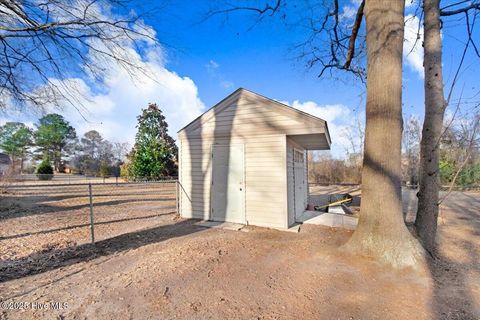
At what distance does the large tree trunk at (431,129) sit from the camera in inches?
154

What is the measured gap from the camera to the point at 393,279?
9.73 ft

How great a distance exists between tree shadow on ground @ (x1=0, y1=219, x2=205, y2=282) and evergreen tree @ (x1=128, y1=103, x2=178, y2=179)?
1563 centimetres

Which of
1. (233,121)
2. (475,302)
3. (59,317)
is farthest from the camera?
(233,121)

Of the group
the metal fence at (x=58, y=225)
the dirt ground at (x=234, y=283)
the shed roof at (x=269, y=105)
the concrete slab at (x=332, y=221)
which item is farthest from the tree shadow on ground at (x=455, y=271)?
the metal fence at (x=58, y=225)

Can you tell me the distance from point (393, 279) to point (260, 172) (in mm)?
3434

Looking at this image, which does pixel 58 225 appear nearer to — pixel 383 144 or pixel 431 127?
pixel 383 144

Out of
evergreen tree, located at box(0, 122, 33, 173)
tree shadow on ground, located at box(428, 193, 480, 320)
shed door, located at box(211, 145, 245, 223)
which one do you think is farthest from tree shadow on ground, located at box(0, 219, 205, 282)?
evergreen tree, located at box(0, 122, 33, 173)

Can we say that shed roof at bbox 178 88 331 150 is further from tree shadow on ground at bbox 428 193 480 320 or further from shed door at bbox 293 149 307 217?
tree shadow on ground at bbox 428 193 480 320

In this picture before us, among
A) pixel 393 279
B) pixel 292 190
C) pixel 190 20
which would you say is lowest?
pixel 393 279

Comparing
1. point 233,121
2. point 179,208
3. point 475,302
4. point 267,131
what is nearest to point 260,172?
point 267,131

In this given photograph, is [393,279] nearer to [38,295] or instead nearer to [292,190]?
[292,190]

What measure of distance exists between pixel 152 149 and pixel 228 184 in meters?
16.1

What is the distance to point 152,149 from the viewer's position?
66.7 feet

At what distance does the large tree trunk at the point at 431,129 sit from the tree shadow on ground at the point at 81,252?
4.54 m
